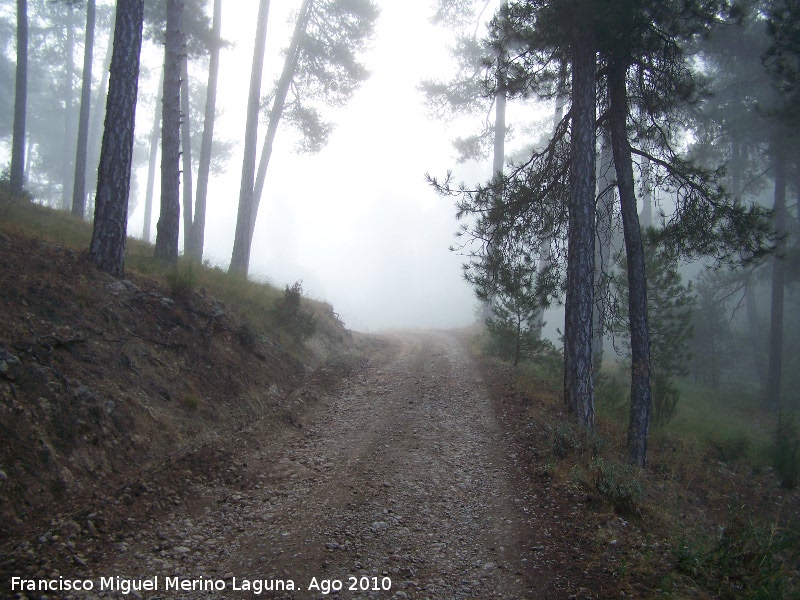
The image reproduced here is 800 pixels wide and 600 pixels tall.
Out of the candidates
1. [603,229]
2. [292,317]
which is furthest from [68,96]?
[603,229]

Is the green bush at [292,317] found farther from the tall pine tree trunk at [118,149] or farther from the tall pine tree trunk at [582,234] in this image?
the tall pine tree trunk at [582,234]

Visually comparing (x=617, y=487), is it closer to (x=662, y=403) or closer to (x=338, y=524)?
(x=338, y=524)

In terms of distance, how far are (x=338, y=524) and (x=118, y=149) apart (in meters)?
6.76

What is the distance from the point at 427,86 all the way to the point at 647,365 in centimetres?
1657

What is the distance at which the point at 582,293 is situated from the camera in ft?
27.3

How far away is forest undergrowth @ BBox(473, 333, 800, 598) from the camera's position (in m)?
3.87

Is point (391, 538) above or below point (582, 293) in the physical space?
below

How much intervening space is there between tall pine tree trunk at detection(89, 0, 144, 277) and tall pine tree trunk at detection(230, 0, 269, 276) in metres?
7.44

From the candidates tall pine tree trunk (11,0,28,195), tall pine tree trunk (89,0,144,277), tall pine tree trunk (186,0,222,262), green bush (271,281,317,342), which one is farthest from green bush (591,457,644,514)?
tall pine tree trunk (11,0,28,195)

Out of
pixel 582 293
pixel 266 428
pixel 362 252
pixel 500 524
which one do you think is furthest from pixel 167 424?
pixel 362 252

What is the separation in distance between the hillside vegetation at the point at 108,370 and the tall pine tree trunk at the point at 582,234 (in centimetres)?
469

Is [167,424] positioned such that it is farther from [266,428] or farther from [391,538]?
[391,538]

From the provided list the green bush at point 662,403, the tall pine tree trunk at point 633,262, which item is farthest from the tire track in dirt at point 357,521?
the green bush at point 662,403

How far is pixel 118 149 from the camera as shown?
25.6ft
